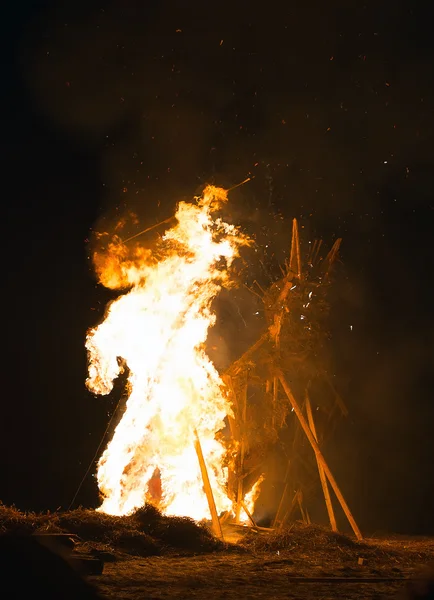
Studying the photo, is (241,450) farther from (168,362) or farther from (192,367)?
(168,362)

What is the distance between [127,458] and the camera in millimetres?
10141

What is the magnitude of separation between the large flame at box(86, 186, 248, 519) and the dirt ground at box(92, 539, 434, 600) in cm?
255

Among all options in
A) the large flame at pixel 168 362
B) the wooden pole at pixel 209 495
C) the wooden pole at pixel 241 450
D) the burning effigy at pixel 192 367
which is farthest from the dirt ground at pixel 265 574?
the large flame at pixel 168 362

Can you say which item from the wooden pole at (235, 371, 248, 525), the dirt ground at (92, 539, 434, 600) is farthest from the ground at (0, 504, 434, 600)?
the wooden pole at (235, 371, 248, 525)

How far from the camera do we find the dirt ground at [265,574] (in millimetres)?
5500

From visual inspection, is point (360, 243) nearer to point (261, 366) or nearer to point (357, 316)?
point (357, 316)

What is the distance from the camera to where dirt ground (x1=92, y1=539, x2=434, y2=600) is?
550 centimetres

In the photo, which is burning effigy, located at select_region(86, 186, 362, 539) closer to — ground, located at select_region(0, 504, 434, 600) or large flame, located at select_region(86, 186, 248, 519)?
large flame, located at select_region(86, 186, 248, 519)

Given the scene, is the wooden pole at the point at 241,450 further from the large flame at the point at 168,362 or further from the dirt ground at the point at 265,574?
the dirt ground at the point at 265,574

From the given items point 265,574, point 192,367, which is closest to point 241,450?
point 192,367

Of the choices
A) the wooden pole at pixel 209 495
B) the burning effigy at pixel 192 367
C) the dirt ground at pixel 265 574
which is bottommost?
the dirt ground at pixel 265 574

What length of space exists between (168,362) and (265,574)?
467 cm

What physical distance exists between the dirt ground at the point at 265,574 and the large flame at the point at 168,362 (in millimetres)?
2553

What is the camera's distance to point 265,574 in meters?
6.63
